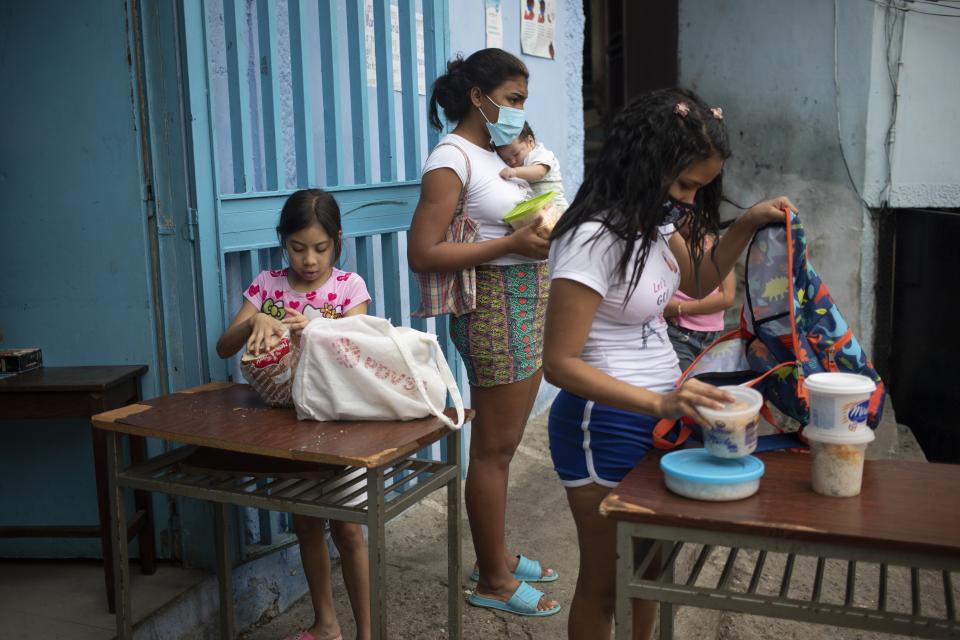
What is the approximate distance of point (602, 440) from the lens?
2.08 meters

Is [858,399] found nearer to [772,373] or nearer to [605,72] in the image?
[772,373]

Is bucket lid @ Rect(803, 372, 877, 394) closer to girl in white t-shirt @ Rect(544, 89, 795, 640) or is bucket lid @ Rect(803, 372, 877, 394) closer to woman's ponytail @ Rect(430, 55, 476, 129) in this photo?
girl in white t-shirt @ Rect(544, 89, 795, 640)

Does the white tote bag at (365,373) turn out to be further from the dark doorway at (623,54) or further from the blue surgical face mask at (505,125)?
the dark doorway at (623,54)

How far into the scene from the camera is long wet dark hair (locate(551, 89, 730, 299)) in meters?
2.00

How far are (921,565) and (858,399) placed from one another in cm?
30

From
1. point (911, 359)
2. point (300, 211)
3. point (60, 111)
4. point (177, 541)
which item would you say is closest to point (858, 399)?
point (300, 211)

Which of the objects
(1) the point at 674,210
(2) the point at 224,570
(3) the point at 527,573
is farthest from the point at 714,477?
(3) the point at 527,573

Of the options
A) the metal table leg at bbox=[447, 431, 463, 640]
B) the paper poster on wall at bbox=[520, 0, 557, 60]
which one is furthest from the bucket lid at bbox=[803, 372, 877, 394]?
the paper poster on wall at bbox=[520, 0, 557, 60]

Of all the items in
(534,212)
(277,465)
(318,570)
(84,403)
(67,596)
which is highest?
(534,212)

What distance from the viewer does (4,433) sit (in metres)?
3.10

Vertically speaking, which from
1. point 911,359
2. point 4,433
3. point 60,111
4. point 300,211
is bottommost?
point 911,359

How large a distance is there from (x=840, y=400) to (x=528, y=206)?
4.21 feet

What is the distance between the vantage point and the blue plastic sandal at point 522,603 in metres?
3.12

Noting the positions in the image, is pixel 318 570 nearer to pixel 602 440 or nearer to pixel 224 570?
pixel 224 570
